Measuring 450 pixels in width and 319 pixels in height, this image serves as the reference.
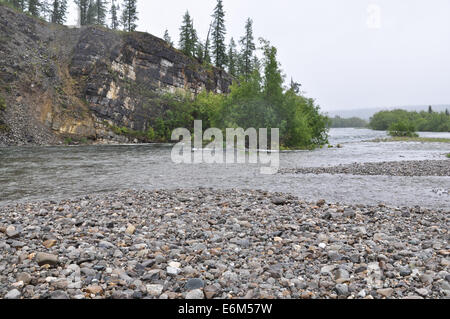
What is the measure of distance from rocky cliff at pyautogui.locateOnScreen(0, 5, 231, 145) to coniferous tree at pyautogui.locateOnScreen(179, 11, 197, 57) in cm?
444

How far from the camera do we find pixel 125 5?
7538 centimetres

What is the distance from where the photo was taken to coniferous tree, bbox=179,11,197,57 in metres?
67.8

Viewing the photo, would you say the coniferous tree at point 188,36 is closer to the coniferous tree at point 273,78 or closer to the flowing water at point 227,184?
the coniferous tree at point 273,78

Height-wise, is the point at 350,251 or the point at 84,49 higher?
the point at 84,49

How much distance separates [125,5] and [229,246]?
8689 centimetres

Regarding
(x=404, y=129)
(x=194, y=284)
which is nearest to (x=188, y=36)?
(x=404, y=129)

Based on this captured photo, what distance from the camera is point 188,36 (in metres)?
68.8

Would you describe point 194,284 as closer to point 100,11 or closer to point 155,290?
point 155,290

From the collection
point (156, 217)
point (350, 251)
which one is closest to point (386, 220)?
point (350, 251)

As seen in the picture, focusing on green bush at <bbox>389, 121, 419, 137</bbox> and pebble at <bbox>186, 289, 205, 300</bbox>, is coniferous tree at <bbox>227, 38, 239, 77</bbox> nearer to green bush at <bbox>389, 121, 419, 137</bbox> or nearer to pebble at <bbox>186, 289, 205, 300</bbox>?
green bush at <bbox>389, 121, 419, 137</bbox>

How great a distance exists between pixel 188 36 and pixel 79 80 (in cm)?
3040

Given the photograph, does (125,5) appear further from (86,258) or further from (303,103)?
(86,258)

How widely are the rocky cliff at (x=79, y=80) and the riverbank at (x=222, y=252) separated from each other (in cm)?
3817

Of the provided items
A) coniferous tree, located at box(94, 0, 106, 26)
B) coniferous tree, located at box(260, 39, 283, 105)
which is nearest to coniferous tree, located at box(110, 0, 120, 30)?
coniferous tree, located at box(94, 0, 106, 26)
